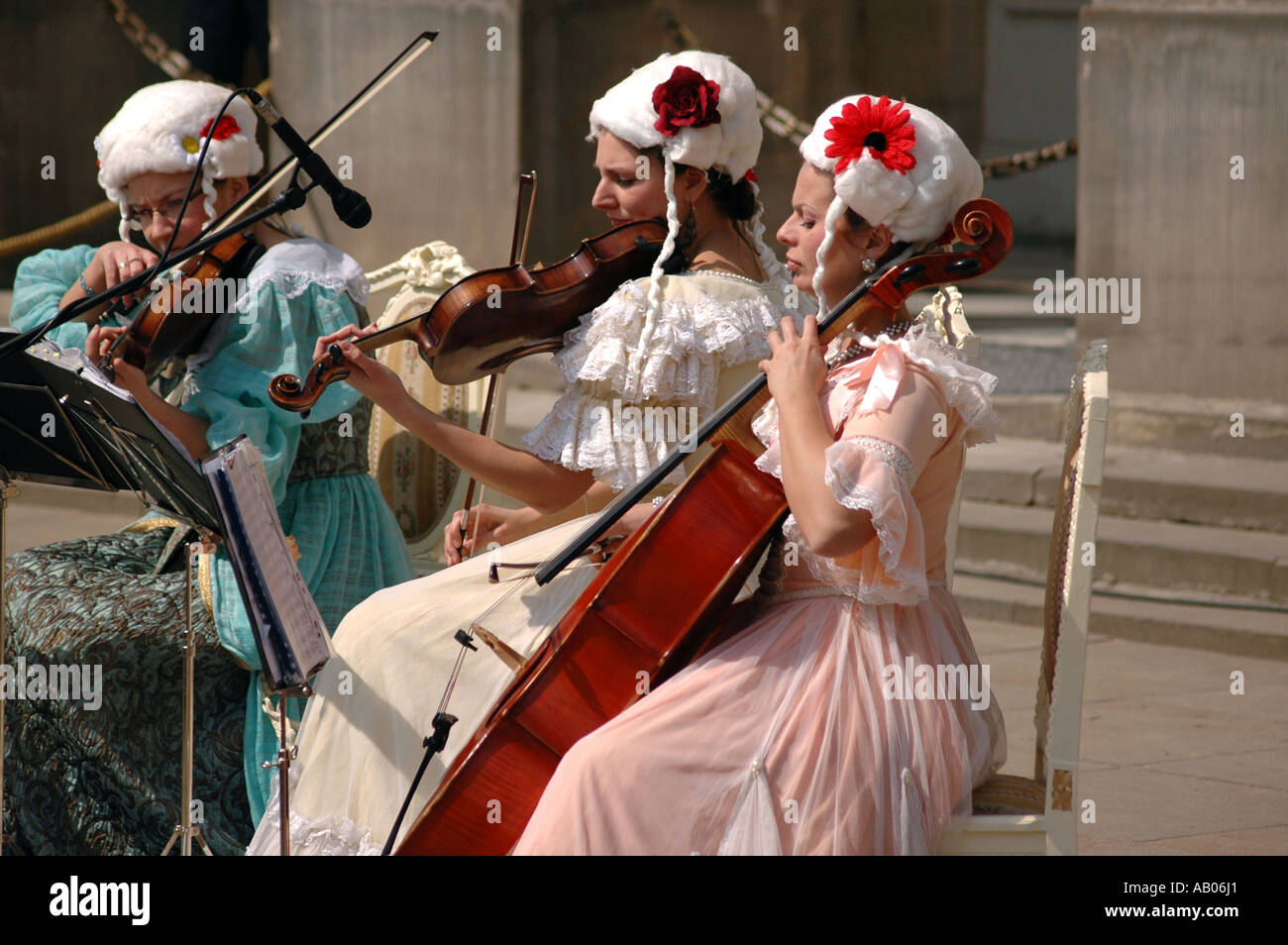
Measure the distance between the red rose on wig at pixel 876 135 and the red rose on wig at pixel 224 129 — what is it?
138 cm

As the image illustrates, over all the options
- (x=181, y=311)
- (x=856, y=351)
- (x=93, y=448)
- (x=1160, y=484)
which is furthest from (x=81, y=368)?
(x=1160, y=484)

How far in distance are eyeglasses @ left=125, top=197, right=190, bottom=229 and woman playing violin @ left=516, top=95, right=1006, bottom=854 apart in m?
1.37

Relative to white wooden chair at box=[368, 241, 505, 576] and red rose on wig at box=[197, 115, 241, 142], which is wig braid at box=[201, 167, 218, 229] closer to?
red rose on wig at box=[197, 115, 241, 142]

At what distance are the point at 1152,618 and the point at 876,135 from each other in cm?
293

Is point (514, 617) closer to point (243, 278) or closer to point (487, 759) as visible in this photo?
point (487, 759)

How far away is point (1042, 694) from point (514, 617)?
2.77 ft

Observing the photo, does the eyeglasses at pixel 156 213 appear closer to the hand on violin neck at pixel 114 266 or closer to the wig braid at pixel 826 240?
the hand on violin neck at pixel 114 266

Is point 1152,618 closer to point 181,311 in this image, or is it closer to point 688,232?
point 688,232

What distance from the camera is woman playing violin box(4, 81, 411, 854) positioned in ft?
9.95

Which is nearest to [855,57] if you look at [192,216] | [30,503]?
[30,503]

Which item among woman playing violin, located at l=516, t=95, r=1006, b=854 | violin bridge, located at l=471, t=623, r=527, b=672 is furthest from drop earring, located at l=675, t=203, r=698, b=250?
violin bridge, located at l=471, t=623, r=527, b=672

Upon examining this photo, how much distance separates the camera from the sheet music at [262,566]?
229cm

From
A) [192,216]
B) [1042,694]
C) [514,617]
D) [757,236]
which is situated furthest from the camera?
[192,216]

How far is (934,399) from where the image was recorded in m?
2.25
